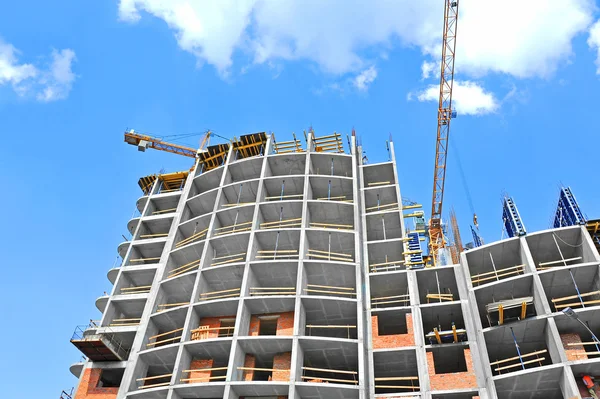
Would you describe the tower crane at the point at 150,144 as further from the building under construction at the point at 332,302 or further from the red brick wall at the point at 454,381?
the red brick wall at the point at 454,381

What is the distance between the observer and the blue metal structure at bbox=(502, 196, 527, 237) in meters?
32.5

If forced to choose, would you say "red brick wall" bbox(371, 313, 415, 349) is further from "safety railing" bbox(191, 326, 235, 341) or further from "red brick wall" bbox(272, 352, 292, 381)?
"safety railing" bbox(191, 326, 235, 341)

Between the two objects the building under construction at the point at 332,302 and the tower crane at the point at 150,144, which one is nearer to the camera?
the building under construction at the point at 332,302

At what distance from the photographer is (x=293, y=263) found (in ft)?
108

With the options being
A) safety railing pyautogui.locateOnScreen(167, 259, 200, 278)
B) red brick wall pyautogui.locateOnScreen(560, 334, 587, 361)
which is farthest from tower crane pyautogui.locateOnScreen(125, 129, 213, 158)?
red brick wall pyautogui.locateOnScreen(560, 334, 587, 361)

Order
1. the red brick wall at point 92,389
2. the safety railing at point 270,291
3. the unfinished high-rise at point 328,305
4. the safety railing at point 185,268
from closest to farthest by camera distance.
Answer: the unfinished high-rise at point 328,305, the red brick wall at point 92,389, the safety railing at point 270,291, the safety railing at point 185,268

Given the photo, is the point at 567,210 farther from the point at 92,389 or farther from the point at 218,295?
the point at 92,389

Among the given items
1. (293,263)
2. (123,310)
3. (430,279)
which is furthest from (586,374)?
(123,310)

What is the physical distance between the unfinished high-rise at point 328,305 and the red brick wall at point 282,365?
7 cm

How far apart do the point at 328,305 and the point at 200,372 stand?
348 inches

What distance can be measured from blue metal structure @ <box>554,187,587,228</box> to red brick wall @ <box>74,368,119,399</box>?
107 ft

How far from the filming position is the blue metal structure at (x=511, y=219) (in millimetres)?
32453

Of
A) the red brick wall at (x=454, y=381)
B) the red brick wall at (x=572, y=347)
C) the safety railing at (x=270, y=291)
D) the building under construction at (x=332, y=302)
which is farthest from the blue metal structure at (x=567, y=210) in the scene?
the safety railing at (x=270, y=291)

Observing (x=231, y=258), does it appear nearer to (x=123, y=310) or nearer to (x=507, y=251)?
(x=123, y=310)
